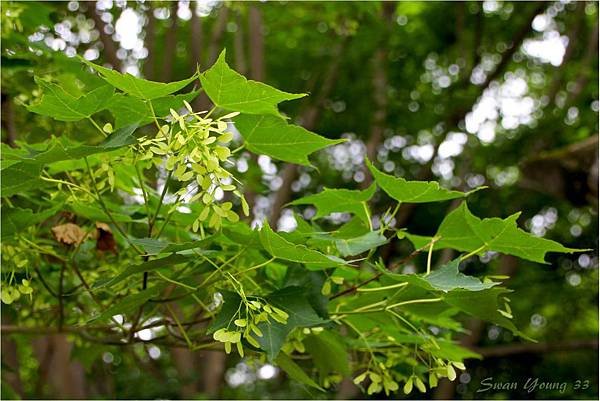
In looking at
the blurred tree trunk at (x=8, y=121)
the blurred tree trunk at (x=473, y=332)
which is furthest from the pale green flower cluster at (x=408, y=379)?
the blurred tree trunk at (x=473, y=332)

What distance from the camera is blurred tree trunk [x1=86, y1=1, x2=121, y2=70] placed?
3023 mm

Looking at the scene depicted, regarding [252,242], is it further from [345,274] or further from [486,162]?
[486,162]

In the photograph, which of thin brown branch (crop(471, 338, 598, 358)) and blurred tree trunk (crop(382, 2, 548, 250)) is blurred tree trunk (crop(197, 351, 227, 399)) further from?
thin brown branch (crop(471, 338, 598, 358))

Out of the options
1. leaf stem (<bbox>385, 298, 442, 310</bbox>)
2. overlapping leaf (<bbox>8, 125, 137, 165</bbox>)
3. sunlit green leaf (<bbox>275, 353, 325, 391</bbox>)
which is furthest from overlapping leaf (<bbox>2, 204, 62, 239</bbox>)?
leaf stem (<bbox>385, 298, 442, 310</bbox>)

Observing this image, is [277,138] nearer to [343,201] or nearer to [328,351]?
[343,201]

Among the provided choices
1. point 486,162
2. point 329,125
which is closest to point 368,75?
point 329,125

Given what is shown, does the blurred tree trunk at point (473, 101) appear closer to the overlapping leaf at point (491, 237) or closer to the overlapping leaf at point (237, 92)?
the overlapping leaf at point (491, 237)

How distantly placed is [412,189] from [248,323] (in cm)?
34

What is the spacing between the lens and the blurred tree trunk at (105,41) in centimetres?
302

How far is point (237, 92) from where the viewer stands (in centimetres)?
96

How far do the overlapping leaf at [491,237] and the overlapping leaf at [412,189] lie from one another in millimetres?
31

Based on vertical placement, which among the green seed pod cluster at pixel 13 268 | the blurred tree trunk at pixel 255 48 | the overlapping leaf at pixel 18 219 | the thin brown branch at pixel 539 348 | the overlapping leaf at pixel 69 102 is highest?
the overlapping leaf at pixel 69 102

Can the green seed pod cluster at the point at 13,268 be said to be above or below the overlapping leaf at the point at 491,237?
below

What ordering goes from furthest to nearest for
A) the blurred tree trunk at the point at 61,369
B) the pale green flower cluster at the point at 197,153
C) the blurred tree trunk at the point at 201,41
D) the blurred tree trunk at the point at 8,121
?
the blurred tree trunk at the point at 61,369 → the blurred tree trunk at the point at 201,41 → the blurred tree trunk at the point at 8,121 → the pale green flower cluster at the point at 197,153
